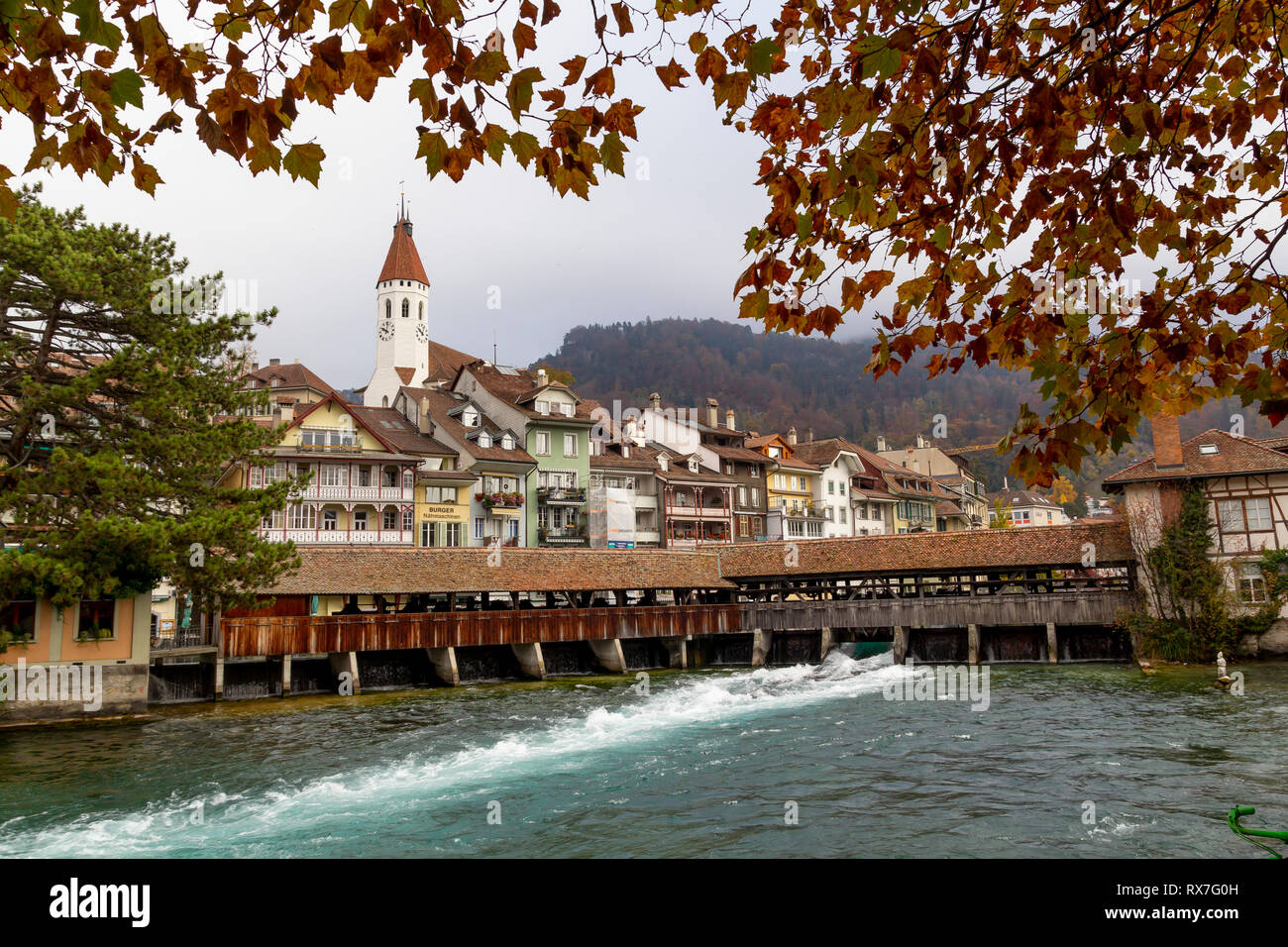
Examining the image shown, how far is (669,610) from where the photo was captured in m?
36.3

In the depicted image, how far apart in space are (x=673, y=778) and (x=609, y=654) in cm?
1985

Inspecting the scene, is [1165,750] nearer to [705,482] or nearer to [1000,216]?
[1000,216]

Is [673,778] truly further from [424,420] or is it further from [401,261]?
[401,261]

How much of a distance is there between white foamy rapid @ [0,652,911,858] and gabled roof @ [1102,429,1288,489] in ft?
47.6

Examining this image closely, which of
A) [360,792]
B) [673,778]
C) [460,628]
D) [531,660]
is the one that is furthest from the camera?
[531,660]

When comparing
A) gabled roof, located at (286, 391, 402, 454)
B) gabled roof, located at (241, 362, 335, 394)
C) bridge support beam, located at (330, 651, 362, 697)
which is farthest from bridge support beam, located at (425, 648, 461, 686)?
gabled roof, located at (241, 362, 335, 394)

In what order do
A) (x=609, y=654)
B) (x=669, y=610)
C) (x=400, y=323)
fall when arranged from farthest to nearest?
(x=400, y=323)
(x=669, y=610)
(x=609, y=654)

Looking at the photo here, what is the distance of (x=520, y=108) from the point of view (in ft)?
10.6

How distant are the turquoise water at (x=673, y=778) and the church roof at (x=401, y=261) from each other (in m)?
49.8

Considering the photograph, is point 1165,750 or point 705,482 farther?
point 705,482

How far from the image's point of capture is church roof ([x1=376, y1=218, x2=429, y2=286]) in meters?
69.7

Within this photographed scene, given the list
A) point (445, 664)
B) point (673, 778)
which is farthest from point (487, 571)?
point (673, 778)

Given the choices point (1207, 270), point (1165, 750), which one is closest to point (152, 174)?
point (1207, 270)
